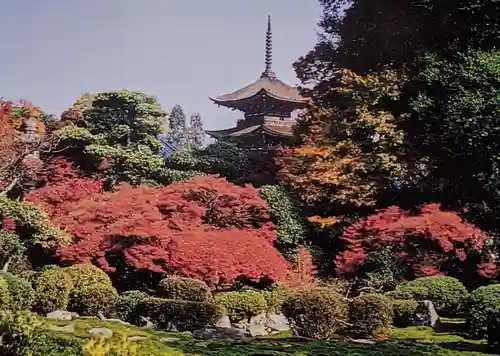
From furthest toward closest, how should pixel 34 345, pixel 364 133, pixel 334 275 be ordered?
1. pixel 364 133
2. pixel 334 275
3. pixel 34 345

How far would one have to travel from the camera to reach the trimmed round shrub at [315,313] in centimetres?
912

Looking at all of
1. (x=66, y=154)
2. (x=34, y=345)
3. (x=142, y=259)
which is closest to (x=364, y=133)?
Answer: (x=142, y=259)

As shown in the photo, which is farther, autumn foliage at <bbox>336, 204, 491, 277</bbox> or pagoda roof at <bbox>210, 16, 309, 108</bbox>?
pagoda roof at <bbox>210, 16, 309, 108</bbox>

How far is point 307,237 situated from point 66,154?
7853 millimetres

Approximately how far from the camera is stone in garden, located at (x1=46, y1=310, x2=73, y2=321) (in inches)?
382

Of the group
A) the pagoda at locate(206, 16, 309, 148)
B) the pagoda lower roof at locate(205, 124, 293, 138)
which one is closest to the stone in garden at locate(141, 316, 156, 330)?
the pagoda lower roof at locate(205, 124, 293, 138)

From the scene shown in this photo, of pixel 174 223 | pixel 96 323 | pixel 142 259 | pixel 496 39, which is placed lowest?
pixel 96 323

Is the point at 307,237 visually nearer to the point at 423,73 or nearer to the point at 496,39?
the point at 423,73

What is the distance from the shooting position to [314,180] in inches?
622

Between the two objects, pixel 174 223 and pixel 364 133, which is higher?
pixel 364 133

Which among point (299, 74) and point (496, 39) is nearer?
point (496, 39)

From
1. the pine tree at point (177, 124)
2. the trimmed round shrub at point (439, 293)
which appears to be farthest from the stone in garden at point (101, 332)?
the pine tree at point (177, 124)

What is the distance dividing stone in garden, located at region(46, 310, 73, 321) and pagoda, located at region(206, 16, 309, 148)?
13.1 metres

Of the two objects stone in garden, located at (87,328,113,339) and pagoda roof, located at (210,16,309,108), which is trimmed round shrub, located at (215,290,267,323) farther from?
pagoda roof, located at (210,16,309,108)
